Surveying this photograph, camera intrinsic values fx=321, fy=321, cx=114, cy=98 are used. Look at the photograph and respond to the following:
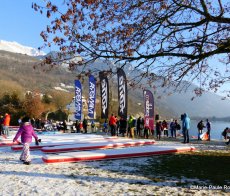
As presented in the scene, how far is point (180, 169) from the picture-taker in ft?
34.6

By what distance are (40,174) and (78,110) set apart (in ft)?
70.3

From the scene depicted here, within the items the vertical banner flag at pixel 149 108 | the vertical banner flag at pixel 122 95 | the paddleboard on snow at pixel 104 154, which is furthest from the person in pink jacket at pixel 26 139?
the vertical banner flag at pixel 149 108

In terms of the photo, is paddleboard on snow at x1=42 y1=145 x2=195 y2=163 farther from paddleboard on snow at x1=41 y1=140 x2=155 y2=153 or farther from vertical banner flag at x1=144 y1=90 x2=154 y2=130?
vertical banner flag at x1=144 y1=90 x2=154 y2=130

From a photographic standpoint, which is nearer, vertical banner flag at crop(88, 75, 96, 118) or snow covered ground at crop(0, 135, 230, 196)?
snow covered ground at crop(0, 135, 230, 196)

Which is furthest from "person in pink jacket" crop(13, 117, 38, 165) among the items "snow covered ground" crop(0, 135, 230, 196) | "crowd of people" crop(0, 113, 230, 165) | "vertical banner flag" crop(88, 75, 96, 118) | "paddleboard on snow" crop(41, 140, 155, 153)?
"vertical banner flag" crop(88, 75, 96, 118)

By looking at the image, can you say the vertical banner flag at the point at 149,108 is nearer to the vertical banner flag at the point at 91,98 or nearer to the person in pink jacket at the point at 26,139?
the vertical banner flag at the point at 91,98

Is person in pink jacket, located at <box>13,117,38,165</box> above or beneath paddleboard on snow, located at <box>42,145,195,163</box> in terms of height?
above

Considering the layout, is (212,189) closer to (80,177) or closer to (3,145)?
(80,177)

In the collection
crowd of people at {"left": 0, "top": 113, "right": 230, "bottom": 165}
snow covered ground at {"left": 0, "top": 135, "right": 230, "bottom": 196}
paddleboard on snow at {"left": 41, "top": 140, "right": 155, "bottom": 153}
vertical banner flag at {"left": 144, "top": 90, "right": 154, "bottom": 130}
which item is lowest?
snow covered ground at {"left": 0, "top": 135, "right": 230, "bottom": 196}

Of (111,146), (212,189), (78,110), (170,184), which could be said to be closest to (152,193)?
(170,184)

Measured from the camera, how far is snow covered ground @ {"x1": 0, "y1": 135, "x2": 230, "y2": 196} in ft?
25.3

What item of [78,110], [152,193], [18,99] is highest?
[18,99]

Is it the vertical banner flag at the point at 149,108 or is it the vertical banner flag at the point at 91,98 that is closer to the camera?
the vertical banner flag at the point at 149,108

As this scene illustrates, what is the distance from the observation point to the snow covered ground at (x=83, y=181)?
7.72 m
